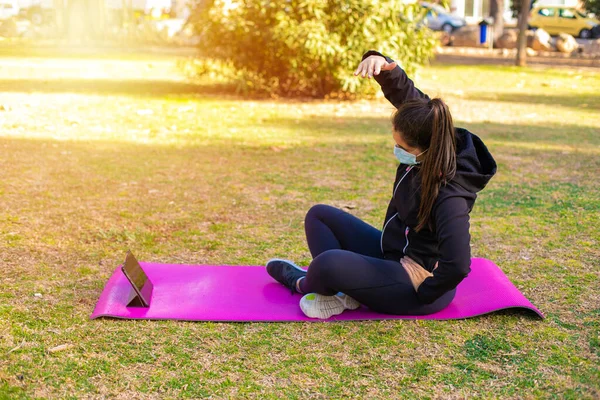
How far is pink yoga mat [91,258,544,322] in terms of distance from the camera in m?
3.48

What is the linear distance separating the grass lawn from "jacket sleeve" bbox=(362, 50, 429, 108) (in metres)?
1.10

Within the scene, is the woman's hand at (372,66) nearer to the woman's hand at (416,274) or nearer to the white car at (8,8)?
the woman's hand at (416,274)

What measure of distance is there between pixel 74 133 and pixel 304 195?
330cm

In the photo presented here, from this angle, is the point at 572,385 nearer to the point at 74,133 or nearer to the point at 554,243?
the point at 554,243

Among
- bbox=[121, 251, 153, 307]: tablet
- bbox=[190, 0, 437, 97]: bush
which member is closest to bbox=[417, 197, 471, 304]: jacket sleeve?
bbox=[121, 251, 153, 307]: tablet

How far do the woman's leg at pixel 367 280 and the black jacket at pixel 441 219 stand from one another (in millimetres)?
88

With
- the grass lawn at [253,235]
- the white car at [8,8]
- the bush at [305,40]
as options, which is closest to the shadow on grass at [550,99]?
the grass lawn at [253,235]

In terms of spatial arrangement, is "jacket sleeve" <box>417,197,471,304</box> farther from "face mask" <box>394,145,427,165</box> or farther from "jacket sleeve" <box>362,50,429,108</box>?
"jacket sleeve" <box>362,50,429,108</box>

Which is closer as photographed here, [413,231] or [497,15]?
[413,231]

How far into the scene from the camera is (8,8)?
84.0 feet

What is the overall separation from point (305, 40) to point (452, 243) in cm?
690

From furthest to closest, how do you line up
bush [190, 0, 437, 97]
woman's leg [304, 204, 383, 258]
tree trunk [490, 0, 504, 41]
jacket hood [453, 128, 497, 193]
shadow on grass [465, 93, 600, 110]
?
tree trunk [490, 0, 504, 41] < shadow on grass [465, 93, 600, 110] < bush [190, 0, 437, 97] < woman's leg [304, 204, 383, 258] < jacket hood [453, 128, 497, 193]

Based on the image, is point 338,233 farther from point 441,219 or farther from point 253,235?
point 253,235

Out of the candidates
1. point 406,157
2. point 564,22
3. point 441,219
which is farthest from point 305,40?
point 564,22
